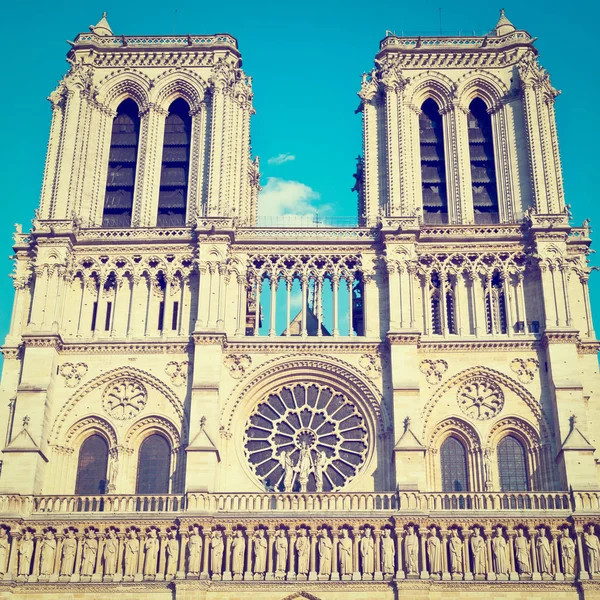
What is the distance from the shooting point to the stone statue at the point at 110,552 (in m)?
34.6

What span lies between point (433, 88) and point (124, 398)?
15297 millimetres

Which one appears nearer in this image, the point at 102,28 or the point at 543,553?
the point at 543,553

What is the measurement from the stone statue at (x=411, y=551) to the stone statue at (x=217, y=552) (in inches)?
200

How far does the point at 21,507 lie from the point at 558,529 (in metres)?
15.1

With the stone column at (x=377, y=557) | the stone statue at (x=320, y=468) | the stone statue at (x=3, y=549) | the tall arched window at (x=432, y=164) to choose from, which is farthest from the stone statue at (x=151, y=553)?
the tall arched window at (x=432, y=164)

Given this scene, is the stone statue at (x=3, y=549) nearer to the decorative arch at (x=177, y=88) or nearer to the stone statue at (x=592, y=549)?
the stone statue at (x=592, y=549)

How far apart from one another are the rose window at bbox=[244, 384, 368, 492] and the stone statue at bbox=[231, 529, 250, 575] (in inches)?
105

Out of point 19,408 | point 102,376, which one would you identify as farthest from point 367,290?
point 19,408

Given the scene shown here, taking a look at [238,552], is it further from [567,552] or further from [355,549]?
[567,552]

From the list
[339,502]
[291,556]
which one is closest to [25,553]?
[291,556]

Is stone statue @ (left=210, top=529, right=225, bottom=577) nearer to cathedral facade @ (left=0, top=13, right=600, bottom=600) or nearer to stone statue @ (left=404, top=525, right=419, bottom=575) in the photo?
cathedral facade @ (left=0, top=13, right=600, bottom=600)

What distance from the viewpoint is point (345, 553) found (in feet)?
113

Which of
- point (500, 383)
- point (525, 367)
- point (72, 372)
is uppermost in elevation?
point (525, 367)

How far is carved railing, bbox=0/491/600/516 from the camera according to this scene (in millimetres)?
34969
